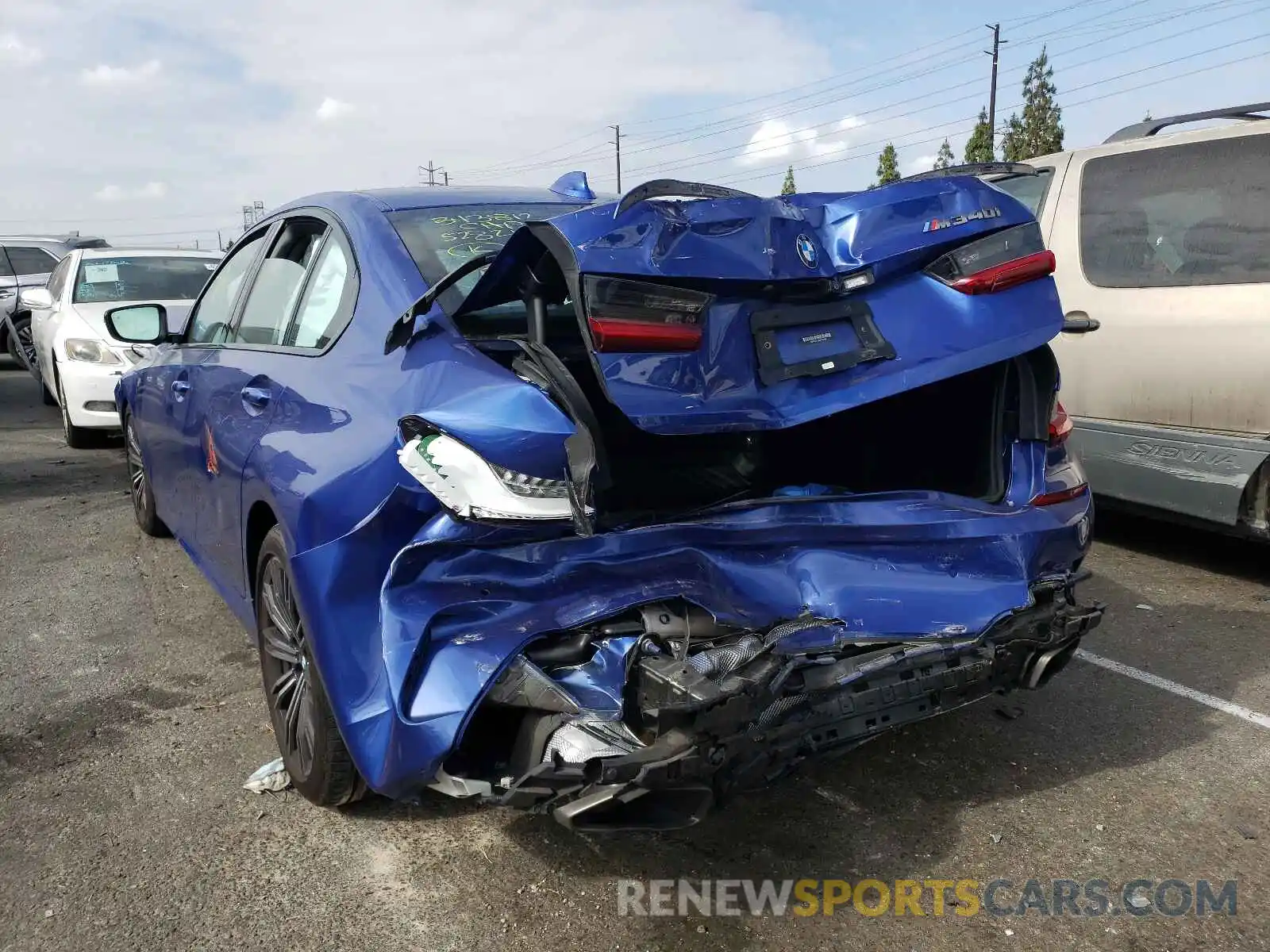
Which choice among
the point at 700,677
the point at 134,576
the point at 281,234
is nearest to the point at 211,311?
the point at 281,234

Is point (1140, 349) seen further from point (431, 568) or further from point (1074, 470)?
point (431, 568)

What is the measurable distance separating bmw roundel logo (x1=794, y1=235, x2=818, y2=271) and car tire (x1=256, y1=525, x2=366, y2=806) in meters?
1.45

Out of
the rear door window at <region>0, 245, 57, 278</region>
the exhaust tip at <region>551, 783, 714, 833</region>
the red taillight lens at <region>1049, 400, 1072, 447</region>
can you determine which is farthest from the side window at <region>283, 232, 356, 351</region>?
the rear door window at <region>0, 245, 57, 278</region>

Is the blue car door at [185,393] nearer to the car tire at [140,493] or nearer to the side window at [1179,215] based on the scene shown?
the car tire at [140,493]

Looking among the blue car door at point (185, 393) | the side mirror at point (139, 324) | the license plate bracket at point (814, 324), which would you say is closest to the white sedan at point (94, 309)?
the side mirror at point (139, 324)

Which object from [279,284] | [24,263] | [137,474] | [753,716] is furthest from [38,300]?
[24,263]

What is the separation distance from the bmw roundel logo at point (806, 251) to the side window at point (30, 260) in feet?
53.2

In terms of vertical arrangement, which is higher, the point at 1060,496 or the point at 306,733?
the point at 1060,496

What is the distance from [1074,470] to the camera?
2957mm

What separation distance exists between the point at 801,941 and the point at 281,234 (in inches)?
111

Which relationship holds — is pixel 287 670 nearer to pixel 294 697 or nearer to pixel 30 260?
pixel 294 697

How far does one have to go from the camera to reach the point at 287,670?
9.89ft

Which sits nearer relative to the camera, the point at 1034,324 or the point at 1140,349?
the point at 1034,324

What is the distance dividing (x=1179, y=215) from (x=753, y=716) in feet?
12.5
